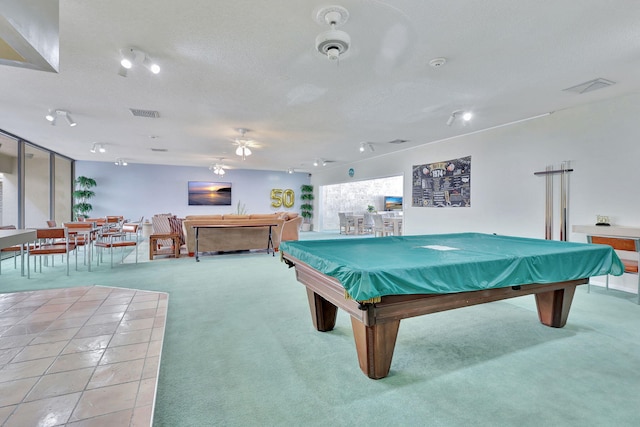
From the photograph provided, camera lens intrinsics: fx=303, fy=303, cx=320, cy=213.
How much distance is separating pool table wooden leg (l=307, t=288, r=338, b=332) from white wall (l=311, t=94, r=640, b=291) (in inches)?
166

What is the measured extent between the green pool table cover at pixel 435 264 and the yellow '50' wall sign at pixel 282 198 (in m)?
9.85

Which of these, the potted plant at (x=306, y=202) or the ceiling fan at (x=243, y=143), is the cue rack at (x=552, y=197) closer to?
the ceiling fan at (x=243, y=143)

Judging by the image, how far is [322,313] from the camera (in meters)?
2.77

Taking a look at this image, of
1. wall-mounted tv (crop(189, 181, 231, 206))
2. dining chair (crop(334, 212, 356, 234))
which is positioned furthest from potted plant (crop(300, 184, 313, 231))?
wall-mounted tv (crop(189, 181, 231, 206))

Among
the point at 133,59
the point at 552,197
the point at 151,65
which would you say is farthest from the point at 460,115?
the point at 133,59

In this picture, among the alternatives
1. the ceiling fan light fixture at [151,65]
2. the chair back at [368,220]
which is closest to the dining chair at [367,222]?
the chair back at [368,220]

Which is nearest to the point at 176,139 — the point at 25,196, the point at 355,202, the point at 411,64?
the point at 25,196

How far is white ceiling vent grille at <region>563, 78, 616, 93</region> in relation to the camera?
3.58 m

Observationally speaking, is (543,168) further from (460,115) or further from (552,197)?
(460,115)

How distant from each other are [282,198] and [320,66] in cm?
984

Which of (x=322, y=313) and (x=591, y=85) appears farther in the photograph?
(x=591, y=85)

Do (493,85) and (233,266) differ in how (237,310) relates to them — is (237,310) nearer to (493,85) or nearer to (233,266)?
(233,266)

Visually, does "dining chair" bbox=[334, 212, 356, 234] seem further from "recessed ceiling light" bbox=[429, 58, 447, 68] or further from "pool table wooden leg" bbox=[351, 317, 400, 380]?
"pool table wooden leg" bbox=[351, 317, 400, 380]

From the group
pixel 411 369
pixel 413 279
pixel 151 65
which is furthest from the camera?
pixel 151 65
